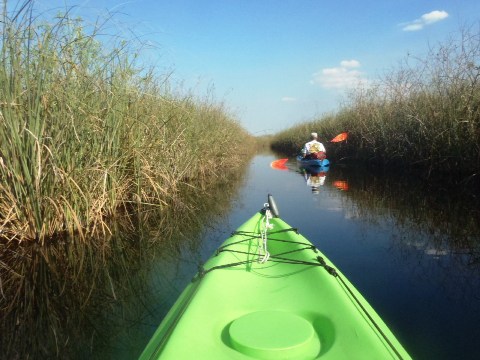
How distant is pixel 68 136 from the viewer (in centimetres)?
424

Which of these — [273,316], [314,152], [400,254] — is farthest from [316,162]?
[273,316]

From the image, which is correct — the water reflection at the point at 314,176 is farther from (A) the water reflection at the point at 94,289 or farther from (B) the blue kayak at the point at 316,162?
(A) the water reflection at the point at 94,289

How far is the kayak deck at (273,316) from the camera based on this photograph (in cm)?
174

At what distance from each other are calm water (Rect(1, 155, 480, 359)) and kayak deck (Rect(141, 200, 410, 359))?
0.63 meters

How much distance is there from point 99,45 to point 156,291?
3035 millimetres

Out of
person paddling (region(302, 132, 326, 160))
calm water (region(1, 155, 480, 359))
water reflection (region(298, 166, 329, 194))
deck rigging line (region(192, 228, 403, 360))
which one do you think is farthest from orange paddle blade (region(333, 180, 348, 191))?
deck rigging line (region(192, 228, 403, 360))

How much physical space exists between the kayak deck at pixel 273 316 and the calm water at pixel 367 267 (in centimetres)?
63

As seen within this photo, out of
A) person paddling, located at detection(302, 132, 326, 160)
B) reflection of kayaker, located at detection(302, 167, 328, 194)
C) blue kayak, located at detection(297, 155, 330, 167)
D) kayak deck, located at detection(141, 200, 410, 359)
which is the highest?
person paddling, located at detection(302, 132, 326, 160)

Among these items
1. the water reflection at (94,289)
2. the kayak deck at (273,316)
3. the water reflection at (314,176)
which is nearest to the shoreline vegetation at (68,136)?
the water reflection at (94,289)

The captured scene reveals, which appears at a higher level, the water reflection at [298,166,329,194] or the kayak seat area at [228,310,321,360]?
the kayak seat area at [228,310,321,360]

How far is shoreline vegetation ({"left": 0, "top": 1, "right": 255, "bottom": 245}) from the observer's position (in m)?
3.76

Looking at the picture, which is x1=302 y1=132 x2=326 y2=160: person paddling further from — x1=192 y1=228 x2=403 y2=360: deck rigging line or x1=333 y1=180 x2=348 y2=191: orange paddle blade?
x1=192 y1=228 x2=403 y2=360: deck rigging line

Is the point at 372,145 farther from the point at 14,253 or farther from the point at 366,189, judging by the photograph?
the point at 14,253

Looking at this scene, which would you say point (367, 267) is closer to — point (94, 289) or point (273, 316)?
point (273, 316)
